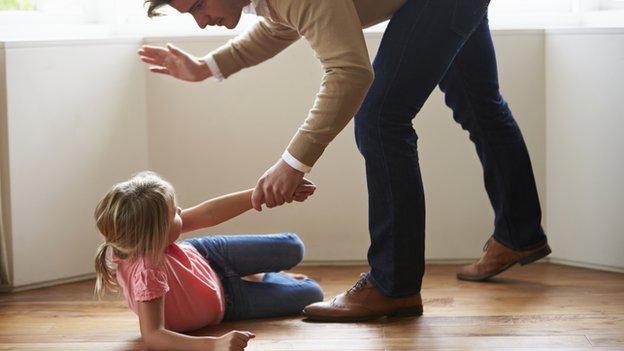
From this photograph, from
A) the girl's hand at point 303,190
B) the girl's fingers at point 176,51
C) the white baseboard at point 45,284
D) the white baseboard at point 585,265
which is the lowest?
the white baseboard at point 585,265

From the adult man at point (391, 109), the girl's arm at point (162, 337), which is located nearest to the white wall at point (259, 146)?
the adult man at point (391, 109)

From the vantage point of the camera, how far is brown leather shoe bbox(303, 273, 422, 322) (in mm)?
2418

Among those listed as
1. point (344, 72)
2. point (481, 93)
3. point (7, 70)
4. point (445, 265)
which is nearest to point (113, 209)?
point (344, 72)

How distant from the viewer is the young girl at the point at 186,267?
2.21 meters

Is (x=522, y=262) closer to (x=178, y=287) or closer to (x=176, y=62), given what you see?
(x=178, y=287)

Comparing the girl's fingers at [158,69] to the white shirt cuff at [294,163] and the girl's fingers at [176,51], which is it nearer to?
the girl's fingers at [176,51]

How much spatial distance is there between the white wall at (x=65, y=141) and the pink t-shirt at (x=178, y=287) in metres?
0.62

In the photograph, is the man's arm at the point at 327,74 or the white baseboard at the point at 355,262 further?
the white baseboard at the point at 355,262

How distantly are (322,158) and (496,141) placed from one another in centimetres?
63

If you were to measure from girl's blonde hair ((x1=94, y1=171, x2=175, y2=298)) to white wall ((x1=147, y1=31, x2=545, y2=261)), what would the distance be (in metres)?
0.88

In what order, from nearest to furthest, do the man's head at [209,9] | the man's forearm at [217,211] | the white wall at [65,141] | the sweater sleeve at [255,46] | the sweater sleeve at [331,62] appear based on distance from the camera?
the sweater sleeve at [331,62] → the man's head at [209,9] → the man's forearm at [217,211] → the sweater sleeve at [255,46] → the white wall at [65,141]

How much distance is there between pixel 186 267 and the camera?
2402 millimetres

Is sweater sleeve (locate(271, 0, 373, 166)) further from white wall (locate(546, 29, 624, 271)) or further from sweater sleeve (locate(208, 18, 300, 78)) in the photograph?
white wall (locate(546, 29, 624, 271))

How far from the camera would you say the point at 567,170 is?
9.95 feet
